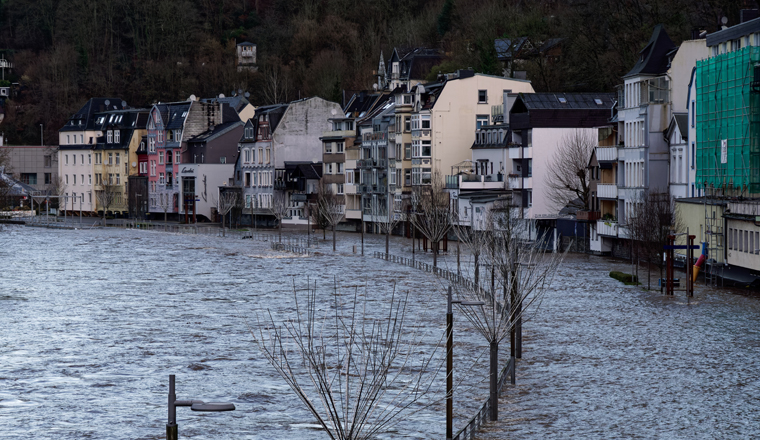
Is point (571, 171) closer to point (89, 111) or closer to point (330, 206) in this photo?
point (330, 206)

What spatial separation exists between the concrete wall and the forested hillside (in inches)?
529

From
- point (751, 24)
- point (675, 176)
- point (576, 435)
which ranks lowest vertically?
point (576, 435)

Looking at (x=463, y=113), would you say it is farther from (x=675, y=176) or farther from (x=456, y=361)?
(x=456, y=361)

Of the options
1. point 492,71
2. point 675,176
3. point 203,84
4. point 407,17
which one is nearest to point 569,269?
point 675,176

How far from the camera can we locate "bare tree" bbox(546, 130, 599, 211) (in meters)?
86.7

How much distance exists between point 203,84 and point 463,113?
72.7m

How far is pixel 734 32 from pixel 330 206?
53.0 metres

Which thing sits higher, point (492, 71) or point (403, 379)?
point (492, 71)

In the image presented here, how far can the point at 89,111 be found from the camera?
160750 millimetres

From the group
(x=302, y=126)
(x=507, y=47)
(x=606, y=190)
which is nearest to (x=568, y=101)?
(x=606, y=190)

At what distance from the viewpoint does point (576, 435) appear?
25.7 metres

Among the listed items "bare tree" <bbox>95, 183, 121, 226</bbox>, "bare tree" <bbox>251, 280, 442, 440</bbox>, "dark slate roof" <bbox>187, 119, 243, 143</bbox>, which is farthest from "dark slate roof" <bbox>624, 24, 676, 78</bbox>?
"bare tree" <bbox>95, 183, 121, 226</bbox>

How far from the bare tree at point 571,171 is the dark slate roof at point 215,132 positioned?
56.5 metres

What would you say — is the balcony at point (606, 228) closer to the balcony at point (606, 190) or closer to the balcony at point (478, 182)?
the balcony at point (606, 190)
